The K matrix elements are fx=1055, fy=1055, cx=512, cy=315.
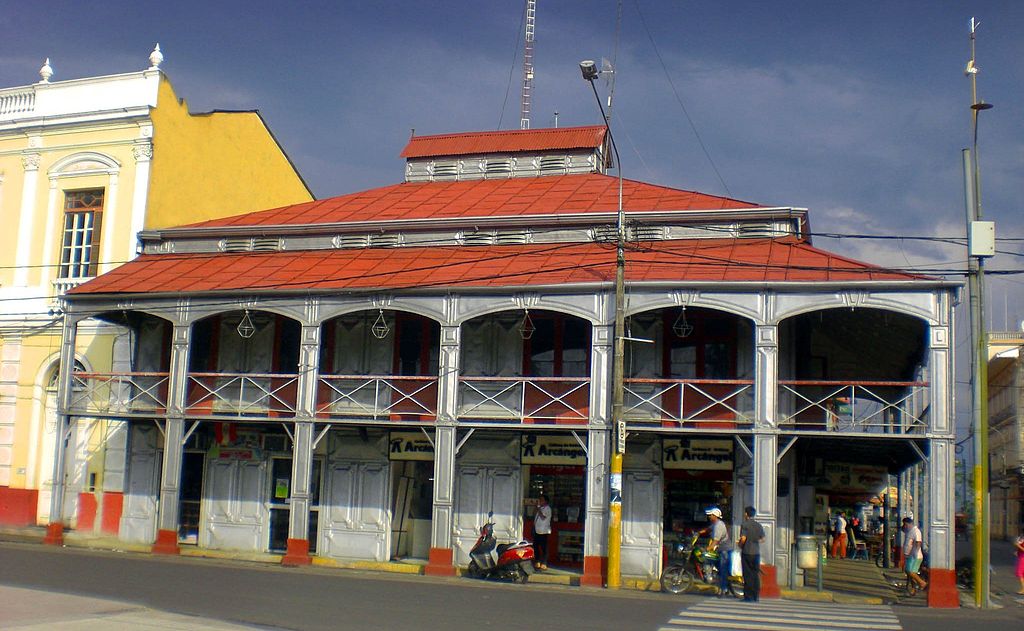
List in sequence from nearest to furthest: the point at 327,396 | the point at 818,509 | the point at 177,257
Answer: the point at 327,396
the point at 177,257
the point at 818,509

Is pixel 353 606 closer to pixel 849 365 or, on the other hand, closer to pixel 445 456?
pixel 445 456

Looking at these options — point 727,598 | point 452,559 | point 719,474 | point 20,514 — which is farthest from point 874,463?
point 20,514

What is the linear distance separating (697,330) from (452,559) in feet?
22.9

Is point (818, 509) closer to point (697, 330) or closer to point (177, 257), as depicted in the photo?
point (697, 330)

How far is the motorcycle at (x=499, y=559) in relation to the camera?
67.4 ft

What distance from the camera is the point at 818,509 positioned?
32156 mm

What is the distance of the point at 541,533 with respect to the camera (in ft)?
73.2

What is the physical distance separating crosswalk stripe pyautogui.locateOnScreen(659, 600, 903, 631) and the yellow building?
53.9ft

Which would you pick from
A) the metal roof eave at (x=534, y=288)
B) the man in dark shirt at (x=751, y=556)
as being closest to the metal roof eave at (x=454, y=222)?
the metal roof eave at (x=534, y=288)

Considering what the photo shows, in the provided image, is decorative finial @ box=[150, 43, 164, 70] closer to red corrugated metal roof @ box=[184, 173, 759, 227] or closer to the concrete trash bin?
red corrugated metal roof @ box=[184, 173, 759, 227]

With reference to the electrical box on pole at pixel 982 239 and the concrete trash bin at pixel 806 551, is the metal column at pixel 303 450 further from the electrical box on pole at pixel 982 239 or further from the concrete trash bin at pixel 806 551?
the electrical box on pole at pixel 982 239

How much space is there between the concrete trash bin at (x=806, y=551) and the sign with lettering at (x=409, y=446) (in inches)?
337

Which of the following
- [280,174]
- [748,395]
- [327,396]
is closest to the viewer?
[748,395]

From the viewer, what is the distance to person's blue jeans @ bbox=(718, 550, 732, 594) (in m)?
18.5
